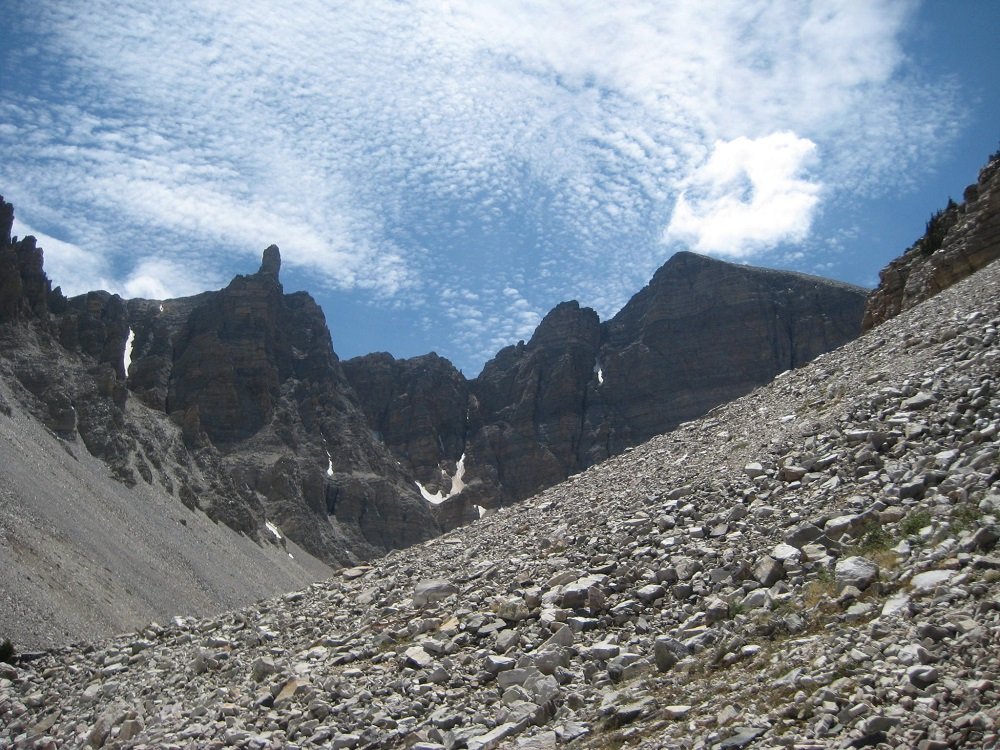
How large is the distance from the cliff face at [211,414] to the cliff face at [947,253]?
80360 millimetres

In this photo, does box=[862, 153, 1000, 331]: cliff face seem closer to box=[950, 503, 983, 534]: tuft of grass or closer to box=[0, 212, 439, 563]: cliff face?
box=[950, 503, 983, 534]: tuft of grass

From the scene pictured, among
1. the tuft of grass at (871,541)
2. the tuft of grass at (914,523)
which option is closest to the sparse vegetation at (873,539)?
the tuft of grass at (871,541)

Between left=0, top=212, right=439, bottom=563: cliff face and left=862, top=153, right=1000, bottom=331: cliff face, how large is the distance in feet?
264

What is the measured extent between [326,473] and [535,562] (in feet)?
528

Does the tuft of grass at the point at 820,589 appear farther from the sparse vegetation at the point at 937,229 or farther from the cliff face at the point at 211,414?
the cliff face at the point at 211,414

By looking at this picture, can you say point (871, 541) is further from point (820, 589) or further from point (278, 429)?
point (278, 429)

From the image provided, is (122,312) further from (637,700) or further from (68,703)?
(637,700)

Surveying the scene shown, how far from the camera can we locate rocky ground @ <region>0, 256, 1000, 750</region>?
427 inches

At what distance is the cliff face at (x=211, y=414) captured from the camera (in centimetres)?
10981

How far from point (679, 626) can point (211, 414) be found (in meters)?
167

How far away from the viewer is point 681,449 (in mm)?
29375

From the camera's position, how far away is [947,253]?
157 ft

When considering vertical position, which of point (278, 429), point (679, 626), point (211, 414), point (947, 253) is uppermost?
point (211, 414)

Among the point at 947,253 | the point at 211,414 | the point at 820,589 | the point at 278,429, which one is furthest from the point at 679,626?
the point at 278,429
